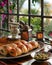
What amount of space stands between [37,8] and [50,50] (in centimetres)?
71

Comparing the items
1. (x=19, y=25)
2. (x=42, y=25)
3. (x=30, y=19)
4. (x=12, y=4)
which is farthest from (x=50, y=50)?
(x=12, y=4)

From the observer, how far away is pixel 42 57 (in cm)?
129

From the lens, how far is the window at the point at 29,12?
2.07 m

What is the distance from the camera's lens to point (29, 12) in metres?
2.20

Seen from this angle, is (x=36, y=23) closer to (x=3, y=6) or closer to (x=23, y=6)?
(x=23, y=6)

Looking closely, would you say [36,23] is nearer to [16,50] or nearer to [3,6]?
[3,6]

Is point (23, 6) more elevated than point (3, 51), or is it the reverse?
point (23, 6)

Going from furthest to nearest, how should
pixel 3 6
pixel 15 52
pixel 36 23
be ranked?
pixel 3 6
pixel 36 23
pixel 15 52

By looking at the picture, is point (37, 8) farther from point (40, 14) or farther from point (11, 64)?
point (11, 64)

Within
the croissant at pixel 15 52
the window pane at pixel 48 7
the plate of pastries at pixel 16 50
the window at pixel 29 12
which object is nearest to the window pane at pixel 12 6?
the window at pixel 29 12

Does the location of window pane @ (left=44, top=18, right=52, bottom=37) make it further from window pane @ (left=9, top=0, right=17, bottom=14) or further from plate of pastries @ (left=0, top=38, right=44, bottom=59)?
plate of pastries @ (left=0, top=38, right=44, bottom=59)

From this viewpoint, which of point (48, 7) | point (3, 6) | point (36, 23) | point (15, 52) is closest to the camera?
point (15, 52)

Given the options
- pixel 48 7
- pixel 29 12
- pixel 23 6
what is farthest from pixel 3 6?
pixel 48 7

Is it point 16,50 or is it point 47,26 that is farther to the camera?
point 47,26
